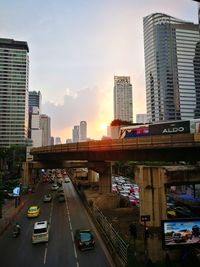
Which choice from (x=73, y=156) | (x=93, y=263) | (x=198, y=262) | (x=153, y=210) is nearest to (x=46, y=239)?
(x=93, y=263)

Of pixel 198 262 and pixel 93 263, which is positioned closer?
pixel 198 262

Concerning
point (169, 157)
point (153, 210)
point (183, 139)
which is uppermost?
point (183, 139)

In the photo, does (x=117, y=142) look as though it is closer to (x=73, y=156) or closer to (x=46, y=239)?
(x=46, y=239)

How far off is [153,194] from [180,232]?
9.60m

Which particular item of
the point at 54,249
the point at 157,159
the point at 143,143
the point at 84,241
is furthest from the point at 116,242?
the point at 143,143

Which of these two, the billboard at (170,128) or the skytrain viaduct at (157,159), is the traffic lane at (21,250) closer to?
the skytrain viaduct at (157,159)

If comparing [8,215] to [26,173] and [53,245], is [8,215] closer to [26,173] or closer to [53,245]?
[53,245]

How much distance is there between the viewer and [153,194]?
30.5m

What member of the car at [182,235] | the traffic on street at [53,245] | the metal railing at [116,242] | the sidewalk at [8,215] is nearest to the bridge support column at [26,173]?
the sidewalk at [8,215]

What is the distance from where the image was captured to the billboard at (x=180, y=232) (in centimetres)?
2058

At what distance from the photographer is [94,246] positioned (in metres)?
25.2

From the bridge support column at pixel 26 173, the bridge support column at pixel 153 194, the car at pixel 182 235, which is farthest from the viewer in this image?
the bridge support column at pixel 26 173

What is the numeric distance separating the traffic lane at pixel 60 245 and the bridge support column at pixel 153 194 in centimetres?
960

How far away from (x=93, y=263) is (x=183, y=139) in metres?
14.3
